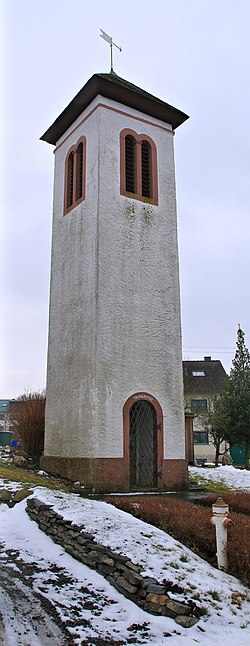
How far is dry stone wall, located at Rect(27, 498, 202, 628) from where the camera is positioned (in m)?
5.38

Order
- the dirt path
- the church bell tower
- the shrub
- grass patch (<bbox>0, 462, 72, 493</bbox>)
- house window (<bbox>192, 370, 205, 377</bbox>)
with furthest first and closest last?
house window (<bbox>192, 370, 205, 377</bbox>) < the shrub < the church bell tower < grass patch (<bbox>0, 462, 72, 493</bbox>) < the dirt path

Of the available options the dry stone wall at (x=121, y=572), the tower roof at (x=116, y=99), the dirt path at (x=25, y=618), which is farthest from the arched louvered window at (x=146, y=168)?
the dirt path at (x=25, y=618)

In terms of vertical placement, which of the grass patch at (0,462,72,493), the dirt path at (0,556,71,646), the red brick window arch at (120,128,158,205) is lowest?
the dirt path at (0,556,71,646)

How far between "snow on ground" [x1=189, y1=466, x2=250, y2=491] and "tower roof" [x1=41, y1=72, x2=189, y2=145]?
11564 millimetres

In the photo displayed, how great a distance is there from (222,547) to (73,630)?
2.40 meters

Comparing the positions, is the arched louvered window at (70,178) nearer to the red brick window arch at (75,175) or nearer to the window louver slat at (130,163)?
the red brick window arch at (75,175)

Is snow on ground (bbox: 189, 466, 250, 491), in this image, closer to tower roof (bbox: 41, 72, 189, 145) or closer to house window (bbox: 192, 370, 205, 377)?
tower roof (bbox: 41, 72, 189, 145)

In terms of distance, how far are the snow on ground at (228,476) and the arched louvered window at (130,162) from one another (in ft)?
30.2

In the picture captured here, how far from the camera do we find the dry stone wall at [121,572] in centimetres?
538

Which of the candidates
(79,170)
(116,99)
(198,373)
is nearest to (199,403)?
(198,373)

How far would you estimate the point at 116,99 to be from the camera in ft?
53.2

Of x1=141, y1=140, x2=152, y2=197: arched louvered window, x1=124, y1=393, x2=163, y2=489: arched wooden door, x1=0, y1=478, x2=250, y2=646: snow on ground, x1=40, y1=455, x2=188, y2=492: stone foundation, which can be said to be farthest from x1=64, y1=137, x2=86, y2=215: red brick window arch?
x1=0, y1=478, x2=250, y2=646: snow on ground

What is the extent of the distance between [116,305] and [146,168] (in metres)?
4.99

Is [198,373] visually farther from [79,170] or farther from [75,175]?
Result: [79,170]
